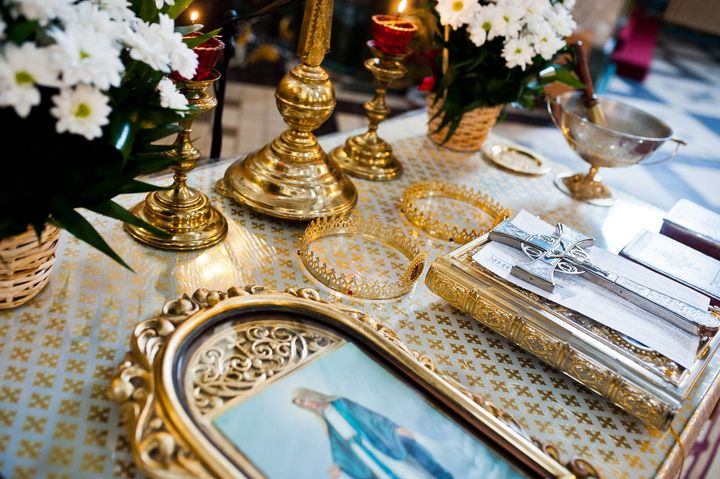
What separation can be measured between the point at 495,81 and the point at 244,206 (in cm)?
59

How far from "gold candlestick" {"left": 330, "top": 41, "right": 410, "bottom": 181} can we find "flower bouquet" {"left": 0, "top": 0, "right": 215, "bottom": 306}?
0.55 m

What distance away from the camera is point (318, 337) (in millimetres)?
792

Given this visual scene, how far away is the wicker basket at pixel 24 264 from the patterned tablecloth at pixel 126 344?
24mm

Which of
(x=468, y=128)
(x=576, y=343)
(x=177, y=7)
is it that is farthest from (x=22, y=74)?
(x=468, y=128)

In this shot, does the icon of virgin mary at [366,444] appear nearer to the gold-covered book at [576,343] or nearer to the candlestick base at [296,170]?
the gold-covered book at [576,343]

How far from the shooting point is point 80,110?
0.62m

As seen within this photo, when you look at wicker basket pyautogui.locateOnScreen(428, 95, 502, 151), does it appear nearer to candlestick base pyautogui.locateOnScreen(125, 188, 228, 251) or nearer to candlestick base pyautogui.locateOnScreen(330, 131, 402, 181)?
candlestick base pyautogui.locateOnScreen(330, 131, 402, 181)

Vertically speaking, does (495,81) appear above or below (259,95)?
above

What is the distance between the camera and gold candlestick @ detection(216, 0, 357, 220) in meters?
1.08

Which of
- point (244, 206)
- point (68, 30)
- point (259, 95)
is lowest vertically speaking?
point (259, 95)

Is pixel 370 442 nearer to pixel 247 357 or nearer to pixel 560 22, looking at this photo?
pixel 247 357

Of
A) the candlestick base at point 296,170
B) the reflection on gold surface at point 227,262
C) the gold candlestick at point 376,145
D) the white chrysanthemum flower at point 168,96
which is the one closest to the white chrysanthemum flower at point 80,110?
the white chrysanthemum flower at point 168,96

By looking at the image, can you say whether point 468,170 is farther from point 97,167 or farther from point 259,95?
point 259,95

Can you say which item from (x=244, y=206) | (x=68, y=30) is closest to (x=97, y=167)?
(x=68, y=30)
